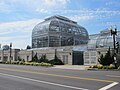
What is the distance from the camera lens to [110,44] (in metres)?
50.3

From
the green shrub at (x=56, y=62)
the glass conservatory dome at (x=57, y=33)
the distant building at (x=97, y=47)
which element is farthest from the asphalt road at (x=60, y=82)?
the glass conservatory dome at (x=57, y=33)

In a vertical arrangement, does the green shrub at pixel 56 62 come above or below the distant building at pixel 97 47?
below

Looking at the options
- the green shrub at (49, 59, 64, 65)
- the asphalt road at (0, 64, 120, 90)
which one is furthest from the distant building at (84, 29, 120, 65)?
the asphalt road at (0, 64, 120, 90)

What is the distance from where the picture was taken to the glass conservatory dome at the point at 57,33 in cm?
6775

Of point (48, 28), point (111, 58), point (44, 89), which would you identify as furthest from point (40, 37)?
point (44, 89)

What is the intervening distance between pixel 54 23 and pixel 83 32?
1217cm

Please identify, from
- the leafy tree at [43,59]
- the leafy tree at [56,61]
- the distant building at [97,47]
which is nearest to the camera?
the distant building at [97,47]

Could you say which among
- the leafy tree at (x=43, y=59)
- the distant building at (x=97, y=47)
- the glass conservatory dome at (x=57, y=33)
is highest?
the glass conservatory dome at (x=57, y=33)

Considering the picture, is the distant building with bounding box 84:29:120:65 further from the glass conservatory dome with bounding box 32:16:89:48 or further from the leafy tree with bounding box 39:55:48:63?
the glass conservatory dome with bounding box 32:16:89:48

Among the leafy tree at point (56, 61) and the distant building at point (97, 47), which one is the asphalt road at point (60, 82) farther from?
the leafy tree at point (56, 61)

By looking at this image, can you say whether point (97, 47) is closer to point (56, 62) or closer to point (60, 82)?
point (56, 62)

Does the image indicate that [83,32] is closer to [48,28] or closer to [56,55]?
[48,28]

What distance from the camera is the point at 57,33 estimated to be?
67.7m

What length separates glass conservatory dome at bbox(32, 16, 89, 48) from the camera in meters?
67.8
